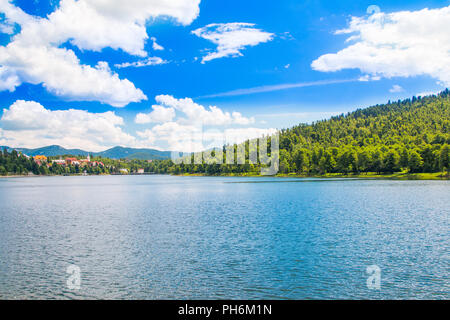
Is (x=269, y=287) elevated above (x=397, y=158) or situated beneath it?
situated beneath

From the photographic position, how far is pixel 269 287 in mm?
21141

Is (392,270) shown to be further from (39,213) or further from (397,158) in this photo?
(397,158)

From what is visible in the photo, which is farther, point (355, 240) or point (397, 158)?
point (397, 158)

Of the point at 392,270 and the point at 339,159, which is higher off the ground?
the point at 339,159
